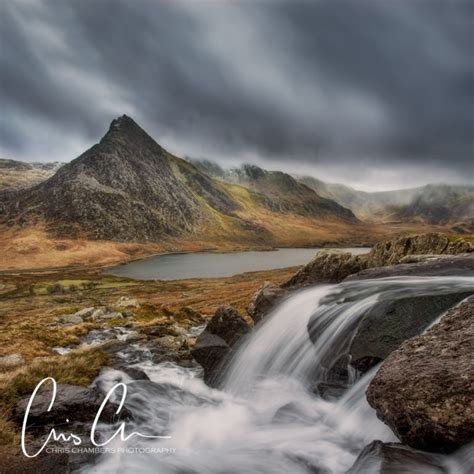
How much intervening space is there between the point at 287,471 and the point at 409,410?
13.2 feet

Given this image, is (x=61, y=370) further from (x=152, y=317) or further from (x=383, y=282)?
(x=152, y=317)

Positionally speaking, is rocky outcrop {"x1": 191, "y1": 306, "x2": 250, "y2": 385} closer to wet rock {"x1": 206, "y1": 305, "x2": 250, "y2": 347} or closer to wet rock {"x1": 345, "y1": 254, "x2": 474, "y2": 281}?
wet rock {"x1": 206, "y1": 305, "x2": 250, "y2": 347}

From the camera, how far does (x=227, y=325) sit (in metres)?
20.5

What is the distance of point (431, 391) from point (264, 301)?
49.3ft

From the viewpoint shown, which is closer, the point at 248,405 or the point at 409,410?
the point at 409,410

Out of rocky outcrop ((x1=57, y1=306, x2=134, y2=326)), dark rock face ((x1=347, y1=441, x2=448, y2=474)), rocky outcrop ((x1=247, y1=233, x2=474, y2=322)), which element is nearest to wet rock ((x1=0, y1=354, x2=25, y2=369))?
rocky outcrop ((x1=247, y1=233, x2=474, y2=322))

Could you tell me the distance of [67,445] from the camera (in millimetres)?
10562

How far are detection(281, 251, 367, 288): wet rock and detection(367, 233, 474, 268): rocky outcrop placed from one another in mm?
2350

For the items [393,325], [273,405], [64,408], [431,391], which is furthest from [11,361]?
[431,391]

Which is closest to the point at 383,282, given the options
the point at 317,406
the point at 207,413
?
the point at 317,406

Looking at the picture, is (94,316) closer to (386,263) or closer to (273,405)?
(386,263)

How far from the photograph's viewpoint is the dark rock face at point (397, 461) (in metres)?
8.22

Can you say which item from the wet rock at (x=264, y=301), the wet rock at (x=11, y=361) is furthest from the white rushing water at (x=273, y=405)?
the wet rock at (x=11, y=361)

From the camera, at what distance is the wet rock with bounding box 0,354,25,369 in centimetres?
1667
